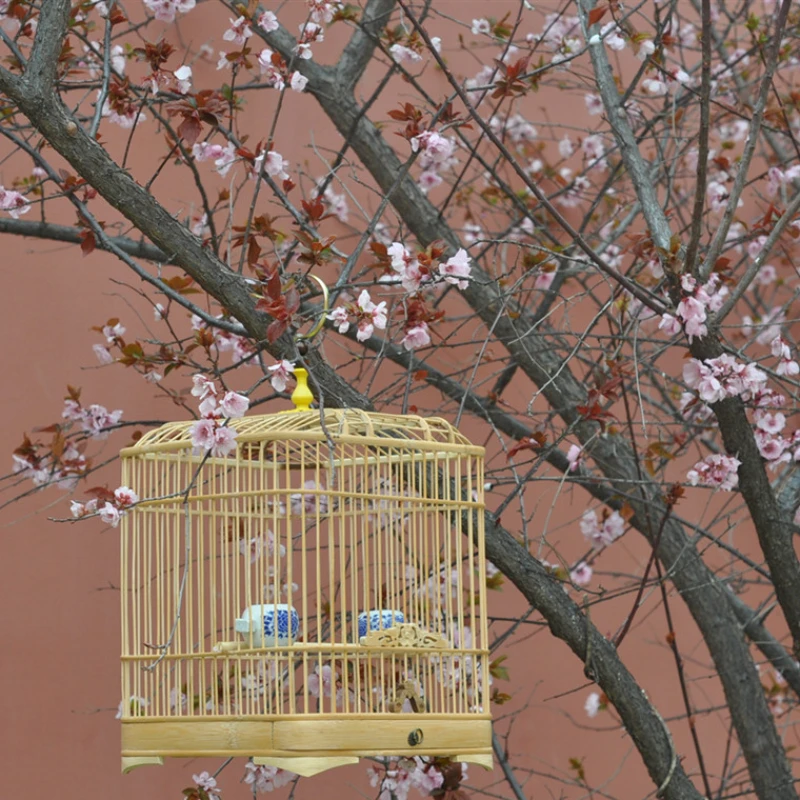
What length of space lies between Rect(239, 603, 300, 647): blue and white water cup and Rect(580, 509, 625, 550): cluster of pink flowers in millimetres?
1456

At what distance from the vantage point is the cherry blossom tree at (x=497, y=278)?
2.31m

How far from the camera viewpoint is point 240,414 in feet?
6.24

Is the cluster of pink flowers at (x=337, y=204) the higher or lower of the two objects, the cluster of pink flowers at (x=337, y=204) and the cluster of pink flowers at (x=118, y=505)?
the higher

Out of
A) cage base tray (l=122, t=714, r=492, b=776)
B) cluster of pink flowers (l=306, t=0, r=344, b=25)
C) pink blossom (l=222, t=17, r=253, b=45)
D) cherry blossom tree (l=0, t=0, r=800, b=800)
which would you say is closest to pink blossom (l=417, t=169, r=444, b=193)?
cherry blossom tree (l=0, t=0, r=800, b=800)

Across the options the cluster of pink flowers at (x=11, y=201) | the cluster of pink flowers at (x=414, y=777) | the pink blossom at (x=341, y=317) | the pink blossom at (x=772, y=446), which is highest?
the cluster of pink flowers at (x=11, y=201)

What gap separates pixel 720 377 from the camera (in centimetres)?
246

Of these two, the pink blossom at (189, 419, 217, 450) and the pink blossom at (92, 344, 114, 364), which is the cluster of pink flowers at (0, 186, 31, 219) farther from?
the pink blossom at (189, 419, 217, 450)

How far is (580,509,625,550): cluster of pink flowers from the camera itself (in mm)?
3195

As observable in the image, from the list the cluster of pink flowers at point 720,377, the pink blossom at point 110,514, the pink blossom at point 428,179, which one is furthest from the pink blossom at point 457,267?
the pink blossom at point 428,179

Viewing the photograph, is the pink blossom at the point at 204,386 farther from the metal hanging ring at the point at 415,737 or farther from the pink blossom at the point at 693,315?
the pink blossom at the point at 693,315

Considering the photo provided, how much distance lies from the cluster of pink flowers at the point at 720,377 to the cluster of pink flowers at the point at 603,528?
29.8 inches

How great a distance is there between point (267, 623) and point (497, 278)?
0.87 meters

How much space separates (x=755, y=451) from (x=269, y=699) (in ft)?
4.23

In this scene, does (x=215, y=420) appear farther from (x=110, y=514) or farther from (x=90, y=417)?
(x=90, y=417)
